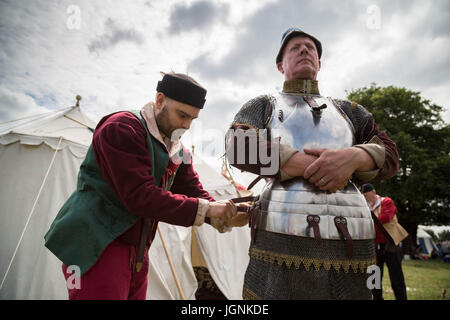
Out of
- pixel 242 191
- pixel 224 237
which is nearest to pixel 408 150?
pixel 224 237

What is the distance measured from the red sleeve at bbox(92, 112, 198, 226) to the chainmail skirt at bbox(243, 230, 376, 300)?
1.61 ft

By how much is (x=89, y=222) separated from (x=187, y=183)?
0.74 metres

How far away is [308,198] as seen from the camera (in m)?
1.36

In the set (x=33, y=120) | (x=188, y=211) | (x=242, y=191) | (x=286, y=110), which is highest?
(x=33, y=120)

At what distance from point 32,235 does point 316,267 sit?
11.6 feet

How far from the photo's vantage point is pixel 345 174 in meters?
1.31

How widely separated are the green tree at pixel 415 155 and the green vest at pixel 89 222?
17.4 meters

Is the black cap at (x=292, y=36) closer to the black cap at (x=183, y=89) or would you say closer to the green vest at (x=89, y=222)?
the black cap at (x=183, y=89)

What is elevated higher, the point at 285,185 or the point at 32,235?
the point at 285,185

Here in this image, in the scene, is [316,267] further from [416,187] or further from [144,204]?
[416,187]

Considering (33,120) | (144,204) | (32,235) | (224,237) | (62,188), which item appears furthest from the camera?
(224,237)

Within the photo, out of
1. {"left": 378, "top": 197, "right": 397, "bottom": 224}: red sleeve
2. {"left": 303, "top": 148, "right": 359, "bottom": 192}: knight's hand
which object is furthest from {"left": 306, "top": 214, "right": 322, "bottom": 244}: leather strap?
{"left": 378, "top": 197, "right": 397, "bottom": 224}: red sleeve

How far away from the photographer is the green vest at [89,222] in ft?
4.25

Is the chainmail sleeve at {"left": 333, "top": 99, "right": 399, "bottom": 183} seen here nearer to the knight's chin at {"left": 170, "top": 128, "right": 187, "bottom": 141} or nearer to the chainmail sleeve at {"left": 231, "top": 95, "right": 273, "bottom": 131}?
the chainmail sleeve at {"left": 231, "top": 95, "right": 273, "bottom": 131}
